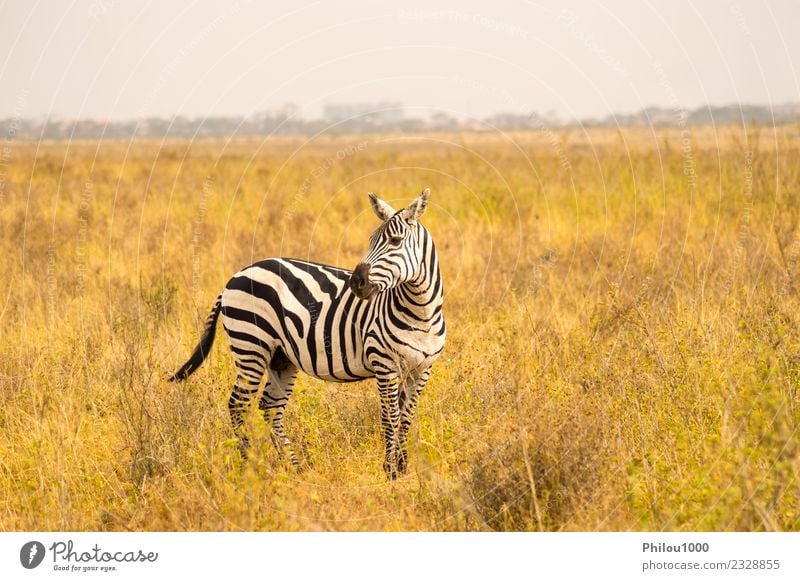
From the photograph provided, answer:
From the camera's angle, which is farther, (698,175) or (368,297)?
(698,175)

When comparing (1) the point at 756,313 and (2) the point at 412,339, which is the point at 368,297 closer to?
(2) the point at 412,339

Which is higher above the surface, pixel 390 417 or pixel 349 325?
pixel 349 325

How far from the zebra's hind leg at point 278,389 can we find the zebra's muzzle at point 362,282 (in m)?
1.78

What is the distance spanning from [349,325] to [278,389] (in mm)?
1126

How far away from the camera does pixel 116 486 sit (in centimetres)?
674

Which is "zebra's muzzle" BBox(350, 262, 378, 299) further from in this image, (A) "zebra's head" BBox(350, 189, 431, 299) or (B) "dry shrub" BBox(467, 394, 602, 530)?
(B) "dry shrub" BBox(467, 394, 602, 530)

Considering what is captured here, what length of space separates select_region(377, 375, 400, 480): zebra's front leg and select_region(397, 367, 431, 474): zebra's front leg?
0.11 m

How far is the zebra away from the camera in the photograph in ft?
22.1

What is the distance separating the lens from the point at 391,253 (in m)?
6.53

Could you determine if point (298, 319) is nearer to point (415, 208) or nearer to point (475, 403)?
point (415, 208)

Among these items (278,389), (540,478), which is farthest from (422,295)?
(278,389)

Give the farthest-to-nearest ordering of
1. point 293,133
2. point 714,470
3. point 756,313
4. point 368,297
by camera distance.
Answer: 1. point 293,133
2. point 756,313
3. point 368,297
4. point 714,470
